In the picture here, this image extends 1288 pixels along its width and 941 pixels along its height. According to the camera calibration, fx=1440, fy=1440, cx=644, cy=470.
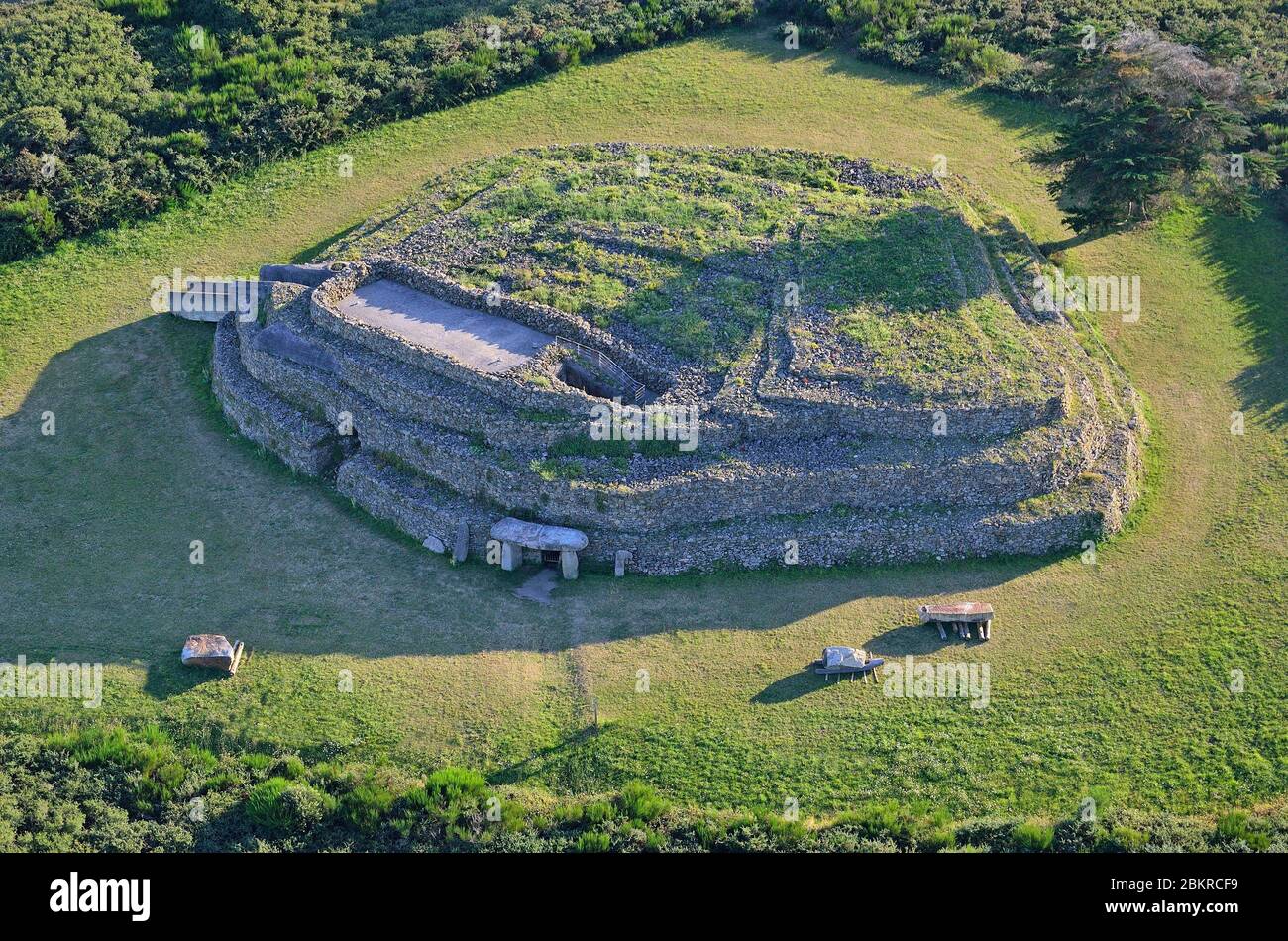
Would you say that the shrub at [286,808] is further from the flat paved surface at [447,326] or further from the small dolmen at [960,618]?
the small dolmen at [960,618]

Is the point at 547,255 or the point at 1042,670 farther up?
the point at 547,255

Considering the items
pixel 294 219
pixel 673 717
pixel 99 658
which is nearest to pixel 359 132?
pixel 294 219

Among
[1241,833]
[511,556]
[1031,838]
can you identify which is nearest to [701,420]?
[511,556]

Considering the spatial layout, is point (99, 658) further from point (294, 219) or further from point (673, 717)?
point (294, 219)

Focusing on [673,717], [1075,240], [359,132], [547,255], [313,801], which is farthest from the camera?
[359,132]

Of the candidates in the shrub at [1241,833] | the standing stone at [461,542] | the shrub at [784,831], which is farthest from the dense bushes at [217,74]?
the shrub at [1241,833]

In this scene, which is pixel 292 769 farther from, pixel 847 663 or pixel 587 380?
pixel 587 380
